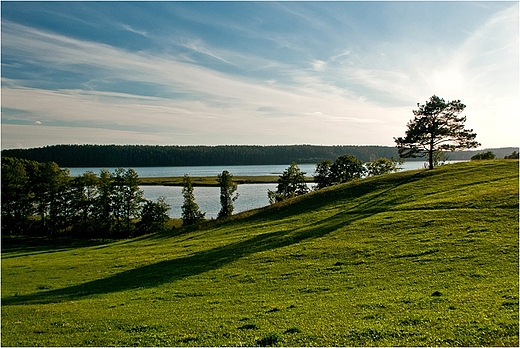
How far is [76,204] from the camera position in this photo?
3748 inches

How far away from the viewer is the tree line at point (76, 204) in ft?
304

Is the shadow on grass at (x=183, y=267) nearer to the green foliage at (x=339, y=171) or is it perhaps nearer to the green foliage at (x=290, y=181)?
the green foliage at (x=290, y=181)

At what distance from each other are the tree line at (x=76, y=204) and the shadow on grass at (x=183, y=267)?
2363 inches

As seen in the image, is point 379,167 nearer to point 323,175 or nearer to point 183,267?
point 323,175

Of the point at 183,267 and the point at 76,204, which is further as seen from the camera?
the point at 76,204

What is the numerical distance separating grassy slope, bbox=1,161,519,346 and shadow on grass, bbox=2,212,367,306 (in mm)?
201

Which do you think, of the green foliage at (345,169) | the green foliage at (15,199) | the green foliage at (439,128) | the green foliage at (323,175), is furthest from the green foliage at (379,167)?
the green foliage at (15,199)

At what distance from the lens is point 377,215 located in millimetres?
38688

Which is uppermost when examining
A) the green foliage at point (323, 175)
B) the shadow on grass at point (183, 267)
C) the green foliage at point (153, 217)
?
the green foliage at point (323, 175)

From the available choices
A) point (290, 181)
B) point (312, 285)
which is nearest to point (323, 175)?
point (290, 181)

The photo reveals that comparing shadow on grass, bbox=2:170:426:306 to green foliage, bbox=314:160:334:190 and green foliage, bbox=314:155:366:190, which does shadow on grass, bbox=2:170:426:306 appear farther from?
green foliage, bbox=314:160:334:190

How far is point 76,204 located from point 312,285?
88681 millimetres

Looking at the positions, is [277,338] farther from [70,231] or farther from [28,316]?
[70,231]

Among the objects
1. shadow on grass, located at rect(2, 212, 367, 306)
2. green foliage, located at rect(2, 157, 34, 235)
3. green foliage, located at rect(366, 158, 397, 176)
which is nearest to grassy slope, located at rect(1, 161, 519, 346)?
shadow on grass, located at rect(2, 212, 367, 306)
